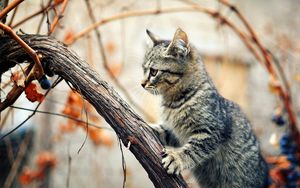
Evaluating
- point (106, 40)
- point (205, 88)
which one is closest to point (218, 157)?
point (205, 88)

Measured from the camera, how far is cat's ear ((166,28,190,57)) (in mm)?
2339

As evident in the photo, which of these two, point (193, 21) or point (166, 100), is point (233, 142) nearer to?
point (166, 100)

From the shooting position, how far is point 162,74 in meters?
2.43

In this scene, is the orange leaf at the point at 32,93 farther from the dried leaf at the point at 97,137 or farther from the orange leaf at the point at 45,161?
the dried leaf at the point at 97,137

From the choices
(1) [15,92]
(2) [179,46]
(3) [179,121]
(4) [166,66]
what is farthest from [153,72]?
(1) [15,92]

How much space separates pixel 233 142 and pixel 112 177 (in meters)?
2.60

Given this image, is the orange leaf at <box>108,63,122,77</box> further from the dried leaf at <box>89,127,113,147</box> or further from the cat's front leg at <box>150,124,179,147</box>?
the cat's front leg at <box>150,124,179,147</box>

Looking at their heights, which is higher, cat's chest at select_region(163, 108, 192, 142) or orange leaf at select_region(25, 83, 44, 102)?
orange leaf at select_region(25, 83, 44, 102)

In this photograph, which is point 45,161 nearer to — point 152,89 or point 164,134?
point 164,134

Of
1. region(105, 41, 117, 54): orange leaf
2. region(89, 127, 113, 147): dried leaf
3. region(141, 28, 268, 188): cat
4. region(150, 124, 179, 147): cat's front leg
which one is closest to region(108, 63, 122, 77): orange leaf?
region(105, 41, 117, 54): orange leaf

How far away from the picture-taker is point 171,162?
2.02 metres

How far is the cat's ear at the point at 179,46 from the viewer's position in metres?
2.34

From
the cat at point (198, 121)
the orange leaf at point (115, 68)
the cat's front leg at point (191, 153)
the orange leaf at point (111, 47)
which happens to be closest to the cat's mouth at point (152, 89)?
the cat at point (198, 121)

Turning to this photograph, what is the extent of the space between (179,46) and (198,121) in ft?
1.33
